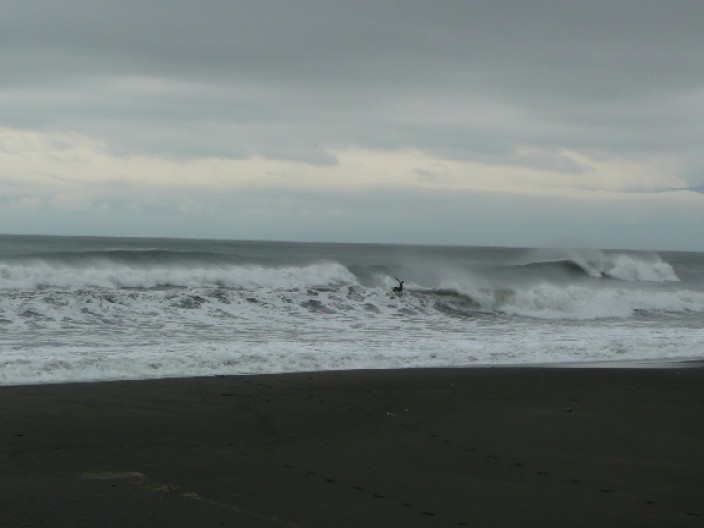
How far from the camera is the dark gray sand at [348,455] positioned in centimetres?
495

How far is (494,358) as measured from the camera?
45.2 feet

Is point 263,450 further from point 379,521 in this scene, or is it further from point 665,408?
point 665,408

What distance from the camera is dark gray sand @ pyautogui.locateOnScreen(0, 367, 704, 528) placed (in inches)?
195

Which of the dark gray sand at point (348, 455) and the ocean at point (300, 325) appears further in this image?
the ocean at point (300, 325)

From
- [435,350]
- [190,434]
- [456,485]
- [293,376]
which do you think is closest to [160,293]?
[435,350]

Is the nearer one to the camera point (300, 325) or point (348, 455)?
point (348, 455)

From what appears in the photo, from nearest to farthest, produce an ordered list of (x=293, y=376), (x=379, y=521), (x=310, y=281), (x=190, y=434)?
(x=379, y=521), (x=190, y=434), (x=293, y=376), (x=310, y=281)

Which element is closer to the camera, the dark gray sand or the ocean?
the dark gray sand

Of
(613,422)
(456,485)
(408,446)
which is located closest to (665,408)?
(613,422)

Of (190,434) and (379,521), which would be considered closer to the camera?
(379,521)

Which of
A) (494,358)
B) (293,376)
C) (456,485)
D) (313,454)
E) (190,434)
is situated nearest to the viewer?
(456,485)

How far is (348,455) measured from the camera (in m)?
6.45

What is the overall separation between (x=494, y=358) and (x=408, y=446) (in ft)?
23.8

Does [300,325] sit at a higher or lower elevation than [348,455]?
lower
